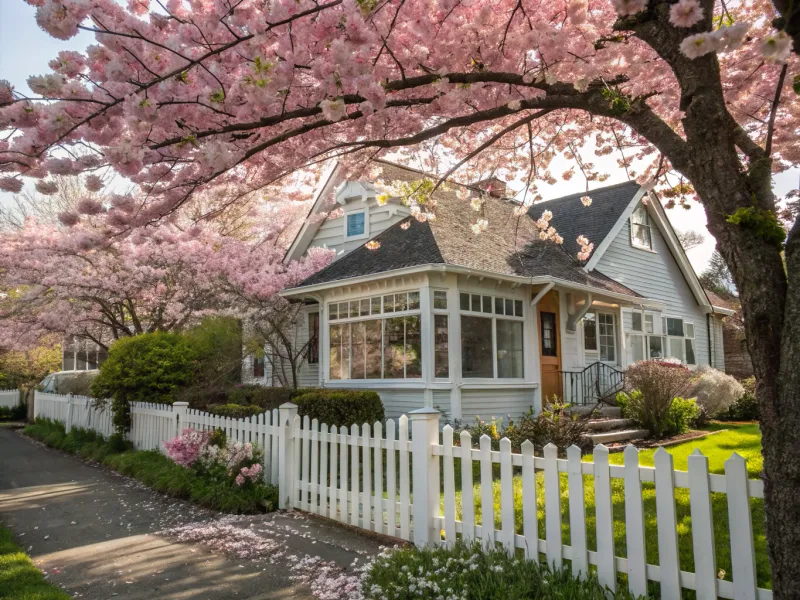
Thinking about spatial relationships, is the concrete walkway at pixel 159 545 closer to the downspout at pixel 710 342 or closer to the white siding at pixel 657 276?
the white siding at pixel 657 276

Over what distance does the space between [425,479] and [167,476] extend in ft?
15.0

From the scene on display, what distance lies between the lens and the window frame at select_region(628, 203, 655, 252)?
668 inches

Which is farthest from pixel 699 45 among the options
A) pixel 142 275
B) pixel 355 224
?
pixel 142 275

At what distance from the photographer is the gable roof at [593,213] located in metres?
16.0

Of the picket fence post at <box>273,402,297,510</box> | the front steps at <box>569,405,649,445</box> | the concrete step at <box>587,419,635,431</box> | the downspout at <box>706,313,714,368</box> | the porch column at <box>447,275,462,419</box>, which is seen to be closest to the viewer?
the picket fence post at <box>273,402,297,510</box>

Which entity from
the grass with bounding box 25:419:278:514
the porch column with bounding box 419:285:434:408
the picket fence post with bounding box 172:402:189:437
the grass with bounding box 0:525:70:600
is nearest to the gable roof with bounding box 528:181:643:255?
the porch column with bounding box 419:285:434:408

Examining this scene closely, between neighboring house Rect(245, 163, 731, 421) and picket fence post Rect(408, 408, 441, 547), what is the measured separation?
475cm

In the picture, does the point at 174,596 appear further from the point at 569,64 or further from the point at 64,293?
the point at 64,293

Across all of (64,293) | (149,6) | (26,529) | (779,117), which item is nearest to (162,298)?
(64,293)

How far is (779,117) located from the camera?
7.93 meters

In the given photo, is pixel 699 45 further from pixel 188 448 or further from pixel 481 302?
pixel 481 302

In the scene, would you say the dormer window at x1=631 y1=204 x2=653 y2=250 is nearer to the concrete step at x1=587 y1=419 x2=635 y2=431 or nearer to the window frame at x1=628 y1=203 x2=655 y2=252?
Answer: the window frame at x1=628 y1=203 x2=655 y2=252

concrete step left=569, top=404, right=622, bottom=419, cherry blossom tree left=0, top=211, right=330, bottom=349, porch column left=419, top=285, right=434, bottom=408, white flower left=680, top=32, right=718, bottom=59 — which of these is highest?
cherry blossom tree left=0, top=211, right=330, bottom=349

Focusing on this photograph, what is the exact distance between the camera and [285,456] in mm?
6824
